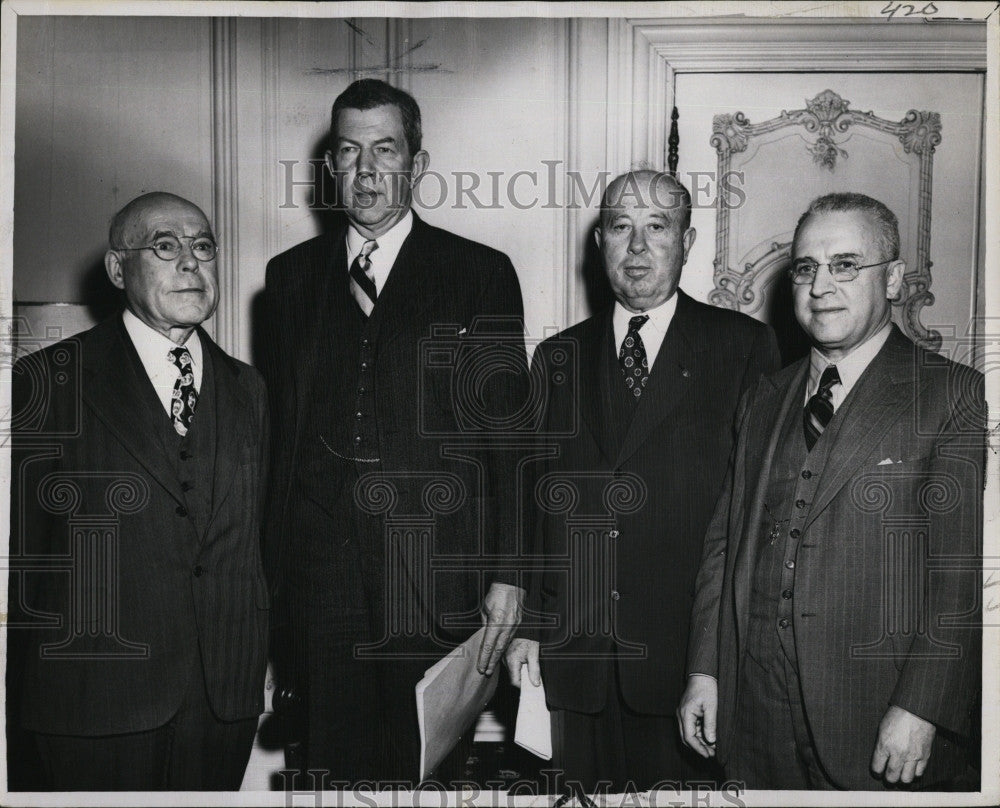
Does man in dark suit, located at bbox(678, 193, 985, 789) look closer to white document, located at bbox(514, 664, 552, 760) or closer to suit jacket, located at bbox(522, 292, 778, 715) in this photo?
suit jacket, located at bbox(522, 292, 778, 715)

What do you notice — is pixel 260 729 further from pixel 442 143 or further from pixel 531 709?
pixel 442 143

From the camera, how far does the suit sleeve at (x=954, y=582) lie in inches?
105

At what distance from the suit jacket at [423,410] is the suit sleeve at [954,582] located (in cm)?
115

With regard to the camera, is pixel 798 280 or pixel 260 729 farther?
pixel 260 729

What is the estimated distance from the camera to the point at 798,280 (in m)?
2.80

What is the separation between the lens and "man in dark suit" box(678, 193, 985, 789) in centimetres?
264

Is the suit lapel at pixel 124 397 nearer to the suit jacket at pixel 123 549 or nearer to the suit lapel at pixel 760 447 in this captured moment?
the suit jacket at pixel 123 549

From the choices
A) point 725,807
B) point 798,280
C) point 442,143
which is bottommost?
point 725,807

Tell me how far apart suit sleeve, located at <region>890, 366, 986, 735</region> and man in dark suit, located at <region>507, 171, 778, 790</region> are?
542 millimetres

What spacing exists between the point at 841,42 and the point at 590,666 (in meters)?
1.98

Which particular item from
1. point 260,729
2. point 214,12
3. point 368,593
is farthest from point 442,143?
point 260,729

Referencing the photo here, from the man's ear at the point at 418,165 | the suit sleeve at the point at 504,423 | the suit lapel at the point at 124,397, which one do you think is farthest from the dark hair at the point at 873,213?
the suit lapel at the point at 124,397

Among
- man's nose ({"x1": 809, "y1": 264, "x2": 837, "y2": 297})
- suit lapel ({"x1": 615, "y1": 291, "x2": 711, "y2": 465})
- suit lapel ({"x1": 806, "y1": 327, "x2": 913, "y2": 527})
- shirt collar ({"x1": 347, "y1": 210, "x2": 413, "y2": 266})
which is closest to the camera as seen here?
suit lapel ({"x1": 806, "y1": 327, "x2": 913, "y2": 527})

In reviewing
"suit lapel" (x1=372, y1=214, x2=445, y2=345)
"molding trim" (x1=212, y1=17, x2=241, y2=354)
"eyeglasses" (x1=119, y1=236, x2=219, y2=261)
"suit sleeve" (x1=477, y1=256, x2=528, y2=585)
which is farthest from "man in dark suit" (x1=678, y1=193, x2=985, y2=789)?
"eyeglasses" (x1=119, y1=236, x2=219, y2=261)
